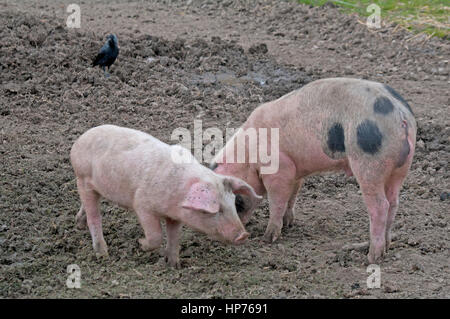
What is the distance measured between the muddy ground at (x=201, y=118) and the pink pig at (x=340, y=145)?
388 mm

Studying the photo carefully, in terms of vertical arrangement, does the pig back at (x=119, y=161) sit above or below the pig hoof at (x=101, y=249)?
above

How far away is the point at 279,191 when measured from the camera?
577 centimetres

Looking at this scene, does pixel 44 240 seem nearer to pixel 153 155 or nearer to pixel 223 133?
pixel 153 155

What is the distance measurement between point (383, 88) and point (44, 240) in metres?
2.85

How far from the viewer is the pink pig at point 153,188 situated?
4.87 meters

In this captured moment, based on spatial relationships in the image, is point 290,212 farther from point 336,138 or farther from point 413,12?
point 413,12

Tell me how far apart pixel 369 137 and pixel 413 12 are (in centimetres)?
754

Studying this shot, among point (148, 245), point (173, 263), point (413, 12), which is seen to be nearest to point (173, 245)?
point (173, 263)

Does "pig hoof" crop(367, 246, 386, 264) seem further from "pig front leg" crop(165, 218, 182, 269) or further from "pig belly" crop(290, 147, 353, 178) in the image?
"pig front leg" crop(165, 218, 182, 269)

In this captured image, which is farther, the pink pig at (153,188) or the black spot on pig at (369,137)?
the black spot on pig at (369,137)

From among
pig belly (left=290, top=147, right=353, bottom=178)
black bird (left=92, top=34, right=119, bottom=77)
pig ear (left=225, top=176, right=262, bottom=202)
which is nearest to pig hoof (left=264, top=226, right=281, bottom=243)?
pig belly (left=290, top=147, right=353, bottom=178)

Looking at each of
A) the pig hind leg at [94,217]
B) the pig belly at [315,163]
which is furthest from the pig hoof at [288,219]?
the pig hind leg at [94,217]

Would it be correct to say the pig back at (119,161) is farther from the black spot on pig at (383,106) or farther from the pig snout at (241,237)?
the black spot on pig at (383,106)

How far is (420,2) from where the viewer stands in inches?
483
